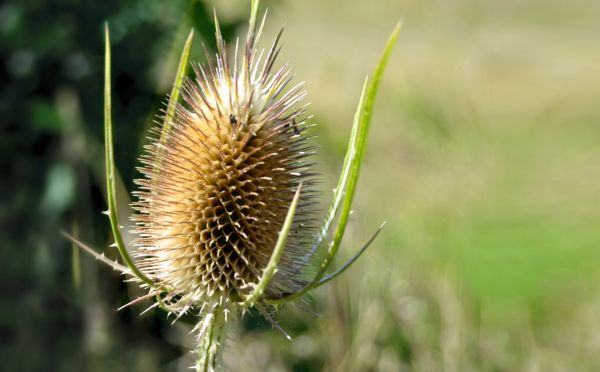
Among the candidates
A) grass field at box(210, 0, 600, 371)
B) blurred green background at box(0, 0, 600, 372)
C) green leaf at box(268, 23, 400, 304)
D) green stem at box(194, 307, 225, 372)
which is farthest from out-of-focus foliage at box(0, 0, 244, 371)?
green leaf at box(268, 23, 400, 304)

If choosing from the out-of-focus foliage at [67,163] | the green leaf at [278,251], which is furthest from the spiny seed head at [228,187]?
the out-of-focus foliage at [67,163]

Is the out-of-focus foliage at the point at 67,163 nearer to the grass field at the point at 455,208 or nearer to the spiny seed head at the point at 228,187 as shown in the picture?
the grass field at the point at 455,208

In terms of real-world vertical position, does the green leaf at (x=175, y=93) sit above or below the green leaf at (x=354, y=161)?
above

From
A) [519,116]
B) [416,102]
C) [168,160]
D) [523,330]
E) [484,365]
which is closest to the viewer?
[168,160]

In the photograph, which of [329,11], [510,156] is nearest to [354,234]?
[510,156]

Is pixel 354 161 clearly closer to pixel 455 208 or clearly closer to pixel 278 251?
pixel 278 251

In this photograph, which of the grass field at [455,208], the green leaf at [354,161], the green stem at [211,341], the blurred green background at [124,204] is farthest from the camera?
the grass field at [455,208]

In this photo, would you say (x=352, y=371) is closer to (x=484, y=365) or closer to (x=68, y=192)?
(x=484, y=365)

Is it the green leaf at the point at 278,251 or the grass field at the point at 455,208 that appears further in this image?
the grass field at the point at 455,208

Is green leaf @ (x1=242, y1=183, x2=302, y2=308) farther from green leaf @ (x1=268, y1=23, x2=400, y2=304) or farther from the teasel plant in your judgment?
the teasel plant
